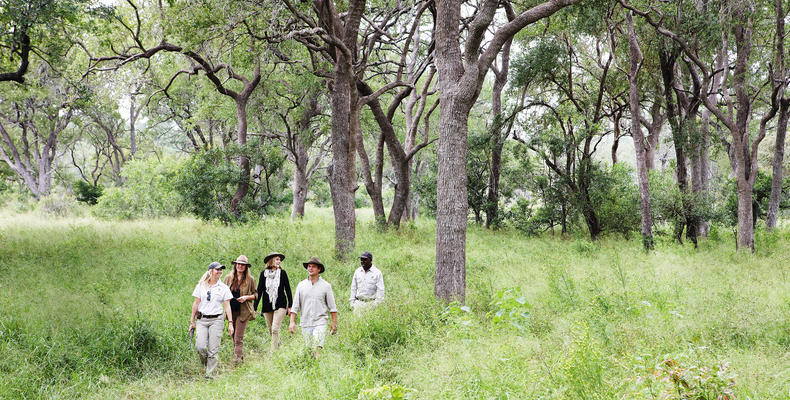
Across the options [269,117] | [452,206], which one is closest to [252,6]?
[452,206]

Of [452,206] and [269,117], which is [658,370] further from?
[269,117]

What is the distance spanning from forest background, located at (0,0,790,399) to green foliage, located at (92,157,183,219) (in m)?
0.14

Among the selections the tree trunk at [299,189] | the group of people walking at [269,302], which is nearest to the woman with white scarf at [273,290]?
the group of people walking at [269,302]

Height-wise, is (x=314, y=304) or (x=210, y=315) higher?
(x=314, y=304)

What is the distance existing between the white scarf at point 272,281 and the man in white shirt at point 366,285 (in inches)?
49.7

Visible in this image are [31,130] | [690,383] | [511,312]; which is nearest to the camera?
[690,383]

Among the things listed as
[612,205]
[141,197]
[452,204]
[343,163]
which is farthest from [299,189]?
[452,204]

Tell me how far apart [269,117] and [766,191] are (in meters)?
23.8

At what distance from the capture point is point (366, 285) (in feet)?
24.7

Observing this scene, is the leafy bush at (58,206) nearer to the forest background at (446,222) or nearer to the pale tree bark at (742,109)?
the forest background at (446,222)

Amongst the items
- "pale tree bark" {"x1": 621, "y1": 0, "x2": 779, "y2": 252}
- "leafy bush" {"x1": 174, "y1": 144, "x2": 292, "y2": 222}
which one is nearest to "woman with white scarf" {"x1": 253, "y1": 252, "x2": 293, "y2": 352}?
"leafy bush" {"x1": 174, "y1": 144, "x2": 292, "y2": 222}

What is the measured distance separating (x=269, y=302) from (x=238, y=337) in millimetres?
710

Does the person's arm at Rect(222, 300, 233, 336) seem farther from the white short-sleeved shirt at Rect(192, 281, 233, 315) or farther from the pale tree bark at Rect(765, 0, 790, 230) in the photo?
the pale tree bark at Rect(765, 0, 790, 230)

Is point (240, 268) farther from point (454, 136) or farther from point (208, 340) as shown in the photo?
point (454, 136)
